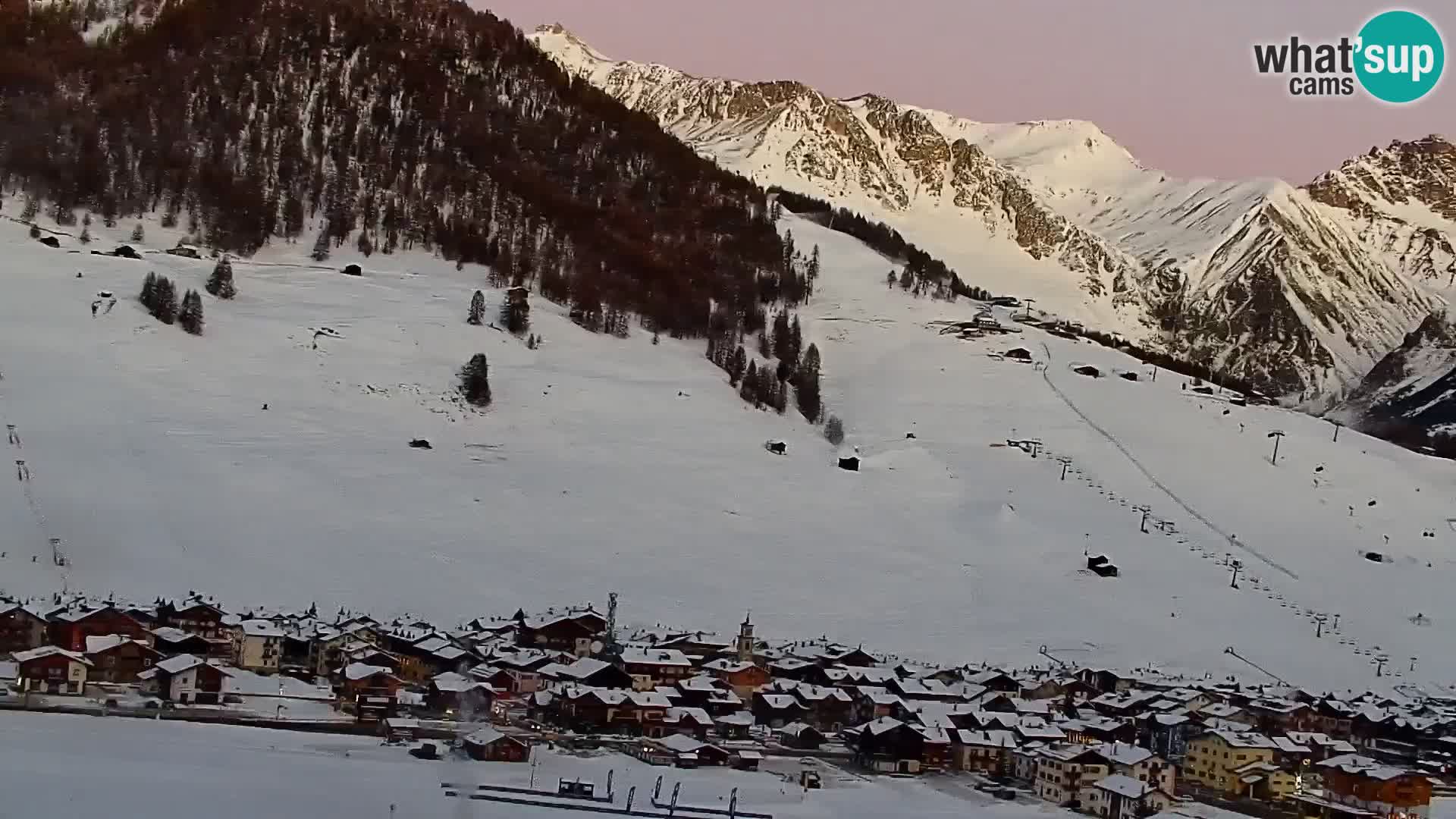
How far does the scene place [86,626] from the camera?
26516mm

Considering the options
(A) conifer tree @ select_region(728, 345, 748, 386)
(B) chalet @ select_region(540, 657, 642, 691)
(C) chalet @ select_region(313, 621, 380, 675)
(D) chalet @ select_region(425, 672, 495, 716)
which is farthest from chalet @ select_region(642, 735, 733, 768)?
(A) conifer tree @ select_region(728, 345, 748, 386)

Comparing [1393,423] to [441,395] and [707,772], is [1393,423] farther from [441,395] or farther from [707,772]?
[707,772]

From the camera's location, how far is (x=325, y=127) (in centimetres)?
8244

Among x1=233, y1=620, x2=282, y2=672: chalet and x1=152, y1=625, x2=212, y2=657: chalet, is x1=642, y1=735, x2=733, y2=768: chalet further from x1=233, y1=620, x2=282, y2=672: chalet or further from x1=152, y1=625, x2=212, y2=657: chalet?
x1=152, y1=625, x2=212, y2=657: chalet

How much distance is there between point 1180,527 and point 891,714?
26.9 m

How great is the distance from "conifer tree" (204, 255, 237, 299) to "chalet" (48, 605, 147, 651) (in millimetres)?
32070

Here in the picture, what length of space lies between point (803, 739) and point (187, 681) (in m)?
10.4

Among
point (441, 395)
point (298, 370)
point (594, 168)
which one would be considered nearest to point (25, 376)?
point (298, 370)

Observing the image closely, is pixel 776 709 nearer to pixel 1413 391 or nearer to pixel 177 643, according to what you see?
pixel 177 643

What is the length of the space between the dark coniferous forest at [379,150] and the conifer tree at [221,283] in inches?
511

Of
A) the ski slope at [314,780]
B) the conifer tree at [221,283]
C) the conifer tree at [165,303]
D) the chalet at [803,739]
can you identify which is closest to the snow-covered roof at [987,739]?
the ski slope at [314,780]

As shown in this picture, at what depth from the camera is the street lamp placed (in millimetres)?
62759

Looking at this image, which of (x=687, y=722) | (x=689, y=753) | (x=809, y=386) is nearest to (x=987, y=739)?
(x=687, y=722)

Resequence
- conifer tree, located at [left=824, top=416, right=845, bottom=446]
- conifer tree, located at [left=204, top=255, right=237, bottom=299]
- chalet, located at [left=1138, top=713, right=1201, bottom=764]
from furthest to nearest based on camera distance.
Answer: conifer tree, located at [left=824, top=416, right=845, bottom=446]
conifer tree, located at [left=204, top=255, right=237, bottom=299]
chalet, located at [left=1138, top=713, right=1201, bottom=764]
